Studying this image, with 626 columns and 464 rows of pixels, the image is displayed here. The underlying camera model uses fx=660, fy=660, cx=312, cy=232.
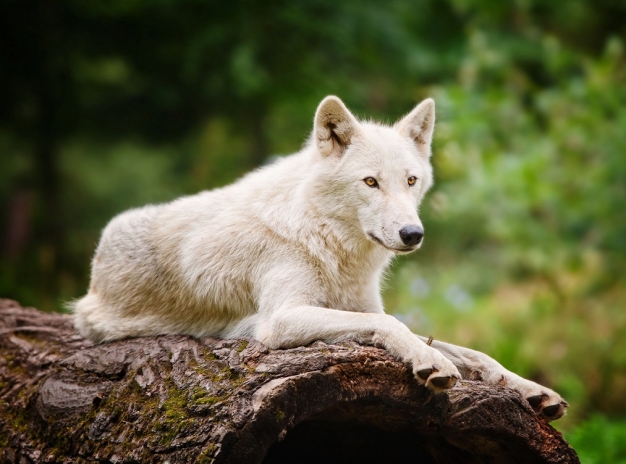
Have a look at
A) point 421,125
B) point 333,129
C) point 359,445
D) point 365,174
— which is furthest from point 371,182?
point 359,445

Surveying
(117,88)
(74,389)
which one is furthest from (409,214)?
(117,88)

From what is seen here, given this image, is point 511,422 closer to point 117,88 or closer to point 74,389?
point 74,389

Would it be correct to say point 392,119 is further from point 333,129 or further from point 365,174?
point 365,174

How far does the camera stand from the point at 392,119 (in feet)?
26.5

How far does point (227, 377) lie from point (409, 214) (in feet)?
4.78

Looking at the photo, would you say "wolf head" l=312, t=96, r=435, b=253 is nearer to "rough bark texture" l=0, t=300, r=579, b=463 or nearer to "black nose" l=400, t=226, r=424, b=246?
"black nose" l=400, t=226, r=424, b=246

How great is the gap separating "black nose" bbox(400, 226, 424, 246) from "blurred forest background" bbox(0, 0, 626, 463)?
3.87 meters

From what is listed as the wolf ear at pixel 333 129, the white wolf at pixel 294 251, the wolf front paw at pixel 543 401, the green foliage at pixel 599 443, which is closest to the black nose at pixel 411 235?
the white wolf at pixel 294 251

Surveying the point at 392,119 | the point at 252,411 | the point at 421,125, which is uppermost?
the point at 392,119

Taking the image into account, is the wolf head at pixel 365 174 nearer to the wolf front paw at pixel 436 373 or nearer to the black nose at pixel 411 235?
the black nose at pixel 411 235

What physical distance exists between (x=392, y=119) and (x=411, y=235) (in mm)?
4417

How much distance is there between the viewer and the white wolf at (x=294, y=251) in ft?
13.0

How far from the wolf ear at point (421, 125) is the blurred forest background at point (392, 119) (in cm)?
335

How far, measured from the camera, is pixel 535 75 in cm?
1382
